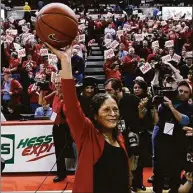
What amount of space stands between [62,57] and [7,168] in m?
5.02

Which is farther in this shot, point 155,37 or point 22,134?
point 155,37

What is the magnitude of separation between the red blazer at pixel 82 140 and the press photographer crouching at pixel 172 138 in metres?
2.61

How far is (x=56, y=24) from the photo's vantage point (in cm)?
373

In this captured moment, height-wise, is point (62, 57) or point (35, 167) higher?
point (62, 57)

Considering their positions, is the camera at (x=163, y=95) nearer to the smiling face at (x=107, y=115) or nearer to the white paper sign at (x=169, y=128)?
the white paper sign at (x=169, y=128)

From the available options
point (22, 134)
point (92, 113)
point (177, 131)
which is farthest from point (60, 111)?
point (92, 113)

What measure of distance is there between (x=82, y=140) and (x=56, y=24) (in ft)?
3.56

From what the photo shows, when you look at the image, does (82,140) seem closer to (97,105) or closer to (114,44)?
(97,105)

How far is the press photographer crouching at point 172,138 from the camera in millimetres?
5559

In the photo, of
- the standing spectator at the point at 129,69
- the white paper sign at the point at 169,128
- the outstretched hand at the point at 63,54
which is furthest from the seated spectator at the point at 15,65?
the outstretched hand at the point at 63,54

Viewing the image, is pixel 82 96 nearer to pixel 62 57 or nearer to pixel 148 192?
pixel 148 192

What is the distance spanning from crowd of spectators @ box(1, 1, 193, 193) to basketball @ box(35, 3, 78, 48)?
206 centimetres

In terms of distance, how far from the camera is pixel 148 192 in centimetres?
650

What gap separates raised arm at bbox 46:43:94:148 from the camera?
292 centimetres
